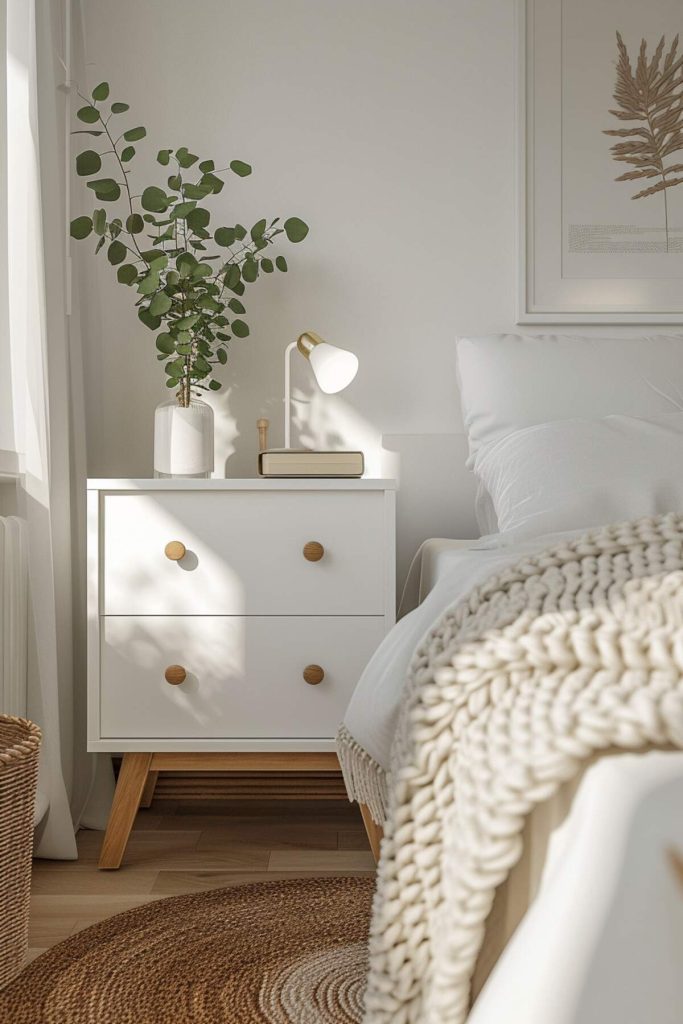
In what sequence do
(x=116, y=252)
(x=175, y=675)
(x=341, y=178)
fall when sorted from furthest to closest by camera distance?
(x=341, y=178) → (x=116, y=252) → (x=175, y=675)

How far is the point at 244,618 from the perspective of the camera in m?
1.72

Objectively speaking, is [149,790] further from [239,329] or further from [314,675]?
[239,329]

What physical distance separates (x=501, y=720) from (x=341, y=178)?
71.2 inches

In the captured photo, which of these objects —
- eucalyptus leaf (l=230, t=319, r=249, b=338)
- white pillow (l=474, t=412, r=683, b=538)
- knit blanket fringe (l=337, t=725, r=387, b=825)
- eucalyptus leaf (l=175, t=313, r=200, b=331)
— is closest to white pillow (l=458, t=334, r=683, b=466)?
white pillow (l=474, t=412, r=683, b=538)

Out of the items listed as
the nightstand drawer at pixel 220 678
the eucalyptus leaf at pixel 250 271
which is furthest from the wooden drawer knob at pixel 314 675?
the eucalyptus leaf at pixel 250 271

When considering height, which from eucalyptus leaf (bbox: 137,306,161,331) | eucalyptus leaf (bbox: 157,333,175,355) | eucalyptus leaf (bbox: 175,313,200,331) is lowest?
eucalyptus leaf (bbox: 157,333,175,355)

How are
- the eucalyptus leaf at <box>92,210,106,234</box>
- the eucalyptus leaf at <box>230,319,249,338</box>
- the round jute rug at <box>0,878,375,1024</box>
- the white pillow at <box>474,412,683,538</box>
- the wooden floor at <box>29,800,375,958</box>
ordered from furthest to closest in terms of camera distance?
the eucalyptus leaf at <box>230,319,249,338</box> < the eucalyptus leaf at <box>92,210,106,234</box> < the wooden floor at <box>29,800,375,958</box> < the white pillow at <box>474,412,683,538</box> < the round jute rug at <box>0,878,375,1024</box>

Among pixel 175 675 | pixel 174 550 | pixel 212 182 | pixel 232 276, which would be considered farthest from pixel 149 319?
pixel 175 675

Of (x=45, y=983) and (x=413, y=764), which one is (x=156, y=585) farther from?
(x=413, y=764)

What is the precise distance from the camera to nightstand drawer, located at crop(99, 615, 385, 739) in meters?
1.71

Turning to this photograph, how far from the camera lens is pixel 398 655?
3.69 ft

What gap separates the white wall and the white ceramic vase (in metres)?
0.27

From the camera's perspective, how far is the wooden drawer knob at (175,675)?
1.67m

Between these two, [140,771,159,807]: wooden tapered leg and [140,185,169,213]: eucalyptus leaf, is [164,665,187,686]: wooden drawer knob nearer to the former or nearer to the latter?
[140,771,159,807]: wooden tapered leg
